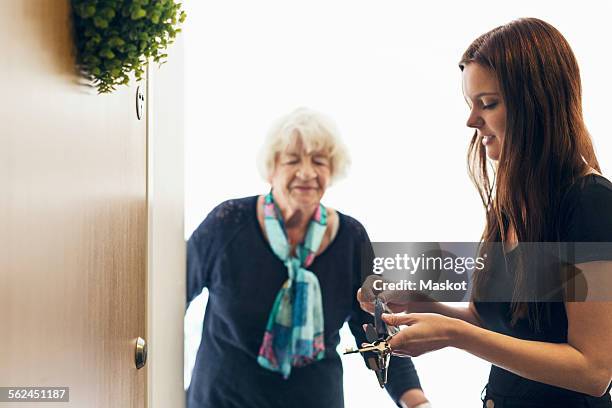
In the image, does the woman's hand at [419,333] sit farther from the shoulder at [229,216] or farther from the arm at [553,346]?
the shoulder at [229,216]

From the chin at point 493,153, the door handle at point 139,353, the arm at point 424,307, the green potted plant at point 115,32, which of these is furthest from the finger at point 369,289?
the green potted plant at point 115,32

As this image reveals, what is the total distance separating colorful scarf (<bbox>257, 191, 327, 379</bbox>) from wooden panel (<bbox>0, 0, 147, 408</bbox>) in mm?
528

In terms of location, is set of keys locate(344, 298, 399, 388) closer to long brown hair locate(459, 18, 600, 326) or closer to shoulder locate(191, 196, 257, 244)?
long brown hair locate(459, 18, 600, 326)

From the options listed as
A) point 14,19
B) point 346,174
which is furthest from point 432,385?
point 14,19

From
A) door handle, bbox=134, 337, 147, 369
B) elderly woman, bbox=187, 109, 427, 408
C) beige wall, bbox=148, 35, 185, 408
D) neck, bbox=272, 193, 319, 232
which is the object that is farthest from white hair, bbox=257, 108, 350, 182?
door handle, bbox=134, 337, 147, 369

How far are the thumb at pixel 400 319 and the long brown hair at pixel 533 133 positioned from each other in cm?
19

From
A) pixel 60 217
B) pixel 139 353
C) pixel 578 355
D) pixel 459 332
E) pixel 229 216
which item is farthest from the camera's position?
pixel 229 216

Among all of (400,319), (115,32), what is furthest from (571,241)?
(115,32)

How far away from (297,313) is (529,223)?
680 mm

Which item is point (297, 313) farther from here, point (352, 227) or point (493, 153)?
point (493, 153)

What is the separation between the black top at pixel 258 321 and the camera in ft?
6.02

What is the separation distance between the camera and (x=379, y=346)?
180cm

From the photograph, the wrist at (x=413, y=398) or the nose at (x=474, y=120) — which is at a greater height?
the nose at (x=474, y=120)

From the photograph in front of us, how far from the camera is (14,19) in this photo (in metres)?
0.75
